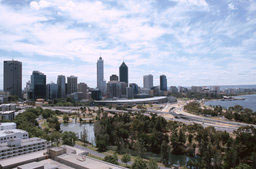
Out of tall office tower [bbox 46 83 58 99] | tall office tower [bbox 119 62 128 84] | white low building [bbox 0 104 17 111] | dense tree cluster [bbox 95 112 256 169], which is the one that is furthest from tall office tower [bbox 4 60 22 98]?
dense tree cluster [bbox 95 112 256 169]

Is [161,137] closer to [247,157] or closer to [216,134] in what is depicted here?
Result: [216,134]

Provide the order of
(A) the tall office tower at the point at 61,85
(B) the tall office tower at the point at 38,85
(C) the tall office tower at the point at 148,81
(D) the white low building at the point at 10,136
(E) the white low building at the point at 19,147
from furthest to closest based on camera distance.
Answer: (C) the tall office tower at the point at 148,81
(A) the tall office tower at the point at 61,85
(B) the tall office tower at the point at 38,85
(D) the white low building at the point at 10,136
(E) the white low building at the point at 19,147

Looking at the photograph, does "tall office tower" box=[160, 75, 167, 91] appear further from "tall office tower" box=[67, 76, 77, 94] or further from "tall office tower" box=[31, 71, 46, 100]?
"tall office tower" box=[31, 71, 46, 100]

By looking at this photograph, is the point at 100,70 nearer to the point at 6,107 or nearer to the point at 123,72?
the point at 123,72

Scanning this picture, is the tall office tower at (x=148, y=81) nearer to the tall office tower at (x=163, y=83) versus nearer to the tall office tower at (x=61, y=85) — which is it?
the tall office tower at (x=163, y=83)

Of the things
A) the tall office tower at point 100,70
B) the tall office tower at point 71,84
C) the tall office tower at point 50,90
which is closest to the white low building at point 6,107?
the tall office tower at point 50,90

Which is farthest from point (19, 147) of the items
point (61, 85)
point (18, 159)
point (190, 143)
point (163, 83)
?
point (163, 83)
